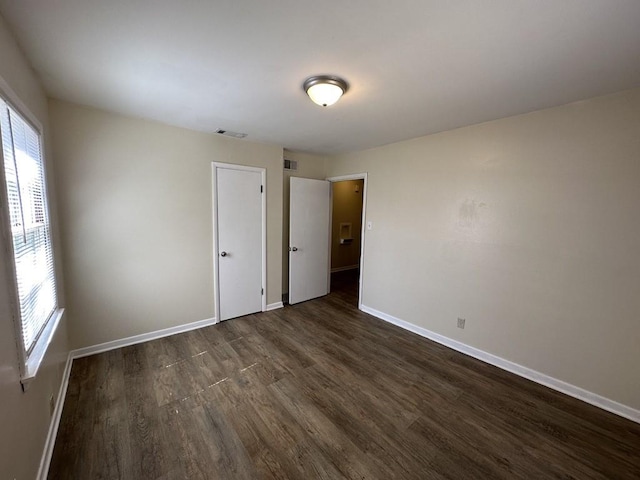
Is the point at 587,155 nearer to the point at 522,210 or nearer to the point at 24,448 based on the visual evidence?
the point at 522,210

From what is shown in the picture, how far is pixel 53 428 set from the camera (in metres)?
1.65

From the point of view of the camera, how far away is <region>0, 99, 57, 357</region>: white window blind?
1.30 metres

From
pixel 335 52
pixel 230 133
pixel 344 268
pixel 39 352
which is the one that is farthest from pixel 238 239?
pixel 344 268

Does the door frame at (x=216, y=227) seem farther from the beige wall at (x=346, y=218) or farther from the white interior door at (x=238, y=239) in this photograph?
the beige wall at (x=346, y=218)

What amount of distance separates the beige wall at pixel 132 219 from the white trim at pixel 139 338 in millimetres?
48

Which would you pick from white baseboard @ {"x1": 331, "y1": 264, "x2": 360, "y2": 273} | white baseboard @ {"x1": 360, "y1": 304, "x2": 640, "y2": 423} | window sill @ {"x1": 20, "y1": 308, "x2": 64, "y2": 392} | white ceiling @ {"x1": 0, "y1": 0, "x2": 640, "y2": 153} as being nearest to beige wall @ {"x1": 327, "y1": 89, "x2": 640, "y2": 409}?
white baseboard @ {"x1": 360, "y1": 304, "x2": 640, "y2": 423}

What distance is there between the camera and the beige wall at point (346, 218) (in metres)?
5.84

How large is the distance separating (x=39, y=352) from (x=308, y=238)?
10.2 ft

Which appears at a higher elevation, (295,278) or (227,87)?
(227,87)

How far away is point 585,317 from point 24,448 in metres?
3.68

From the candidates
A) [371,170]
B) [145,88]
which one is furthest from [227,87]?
[371,170]

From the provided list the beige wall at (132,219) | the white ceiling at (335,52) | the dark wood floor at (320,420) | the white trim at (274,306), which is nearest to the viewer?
the white ceiling at (335,52)

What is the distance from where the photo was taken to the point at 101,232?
2533 millimetres

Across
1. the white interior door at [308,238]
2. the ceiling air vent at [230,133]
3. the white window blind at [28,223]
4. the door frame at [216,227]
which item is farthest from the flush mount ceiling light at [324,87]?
the white interior door at [308,238]
